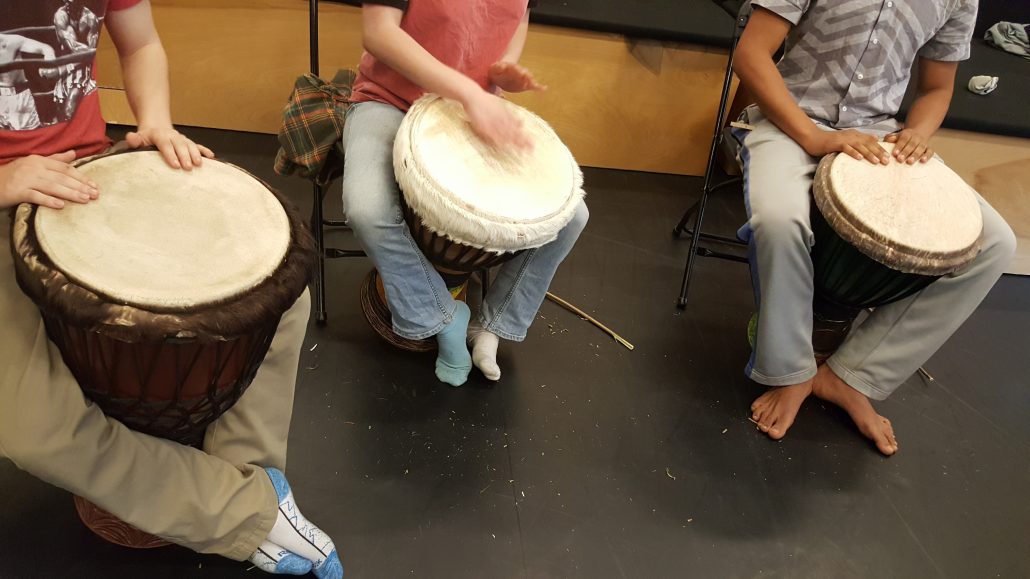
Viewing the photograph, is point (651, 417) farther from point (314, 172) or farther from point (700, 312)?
point (314, 172)

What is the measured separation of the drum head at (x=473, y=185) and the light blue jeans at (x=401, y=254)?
0.12 meters

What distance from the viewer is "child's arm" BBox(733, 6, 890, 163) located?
1.86m

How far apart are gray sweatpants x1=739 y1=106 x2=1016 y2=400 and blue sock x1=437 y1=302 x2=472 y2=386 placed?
75 centimetres

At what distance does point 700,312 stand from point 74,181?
177 centimetres

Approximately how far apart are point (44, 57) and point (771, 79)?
1.61 meters

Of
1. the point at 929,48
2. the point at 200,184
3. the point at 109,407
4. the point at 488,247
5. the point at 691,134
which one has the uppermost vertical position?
the point at 929,48

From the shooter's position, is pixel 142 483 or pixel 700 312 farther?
pixel 700 312

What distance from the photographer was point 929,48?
199cm

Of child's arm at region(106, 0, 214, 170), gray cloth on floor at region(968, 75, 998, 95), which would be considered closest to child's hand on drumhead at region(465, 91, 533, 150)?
child's arm at region(106, 0, 214, 170)

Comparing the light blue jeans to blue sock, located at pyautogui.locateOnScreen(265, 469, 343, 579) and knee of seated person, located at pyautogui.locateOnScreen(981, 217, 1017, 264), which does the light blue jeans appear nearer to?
blue sock, located at pyautogui.locateOnScreen(265, 469, 343, 579)

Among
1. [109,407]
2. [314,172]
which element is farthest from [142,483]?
[314,172]

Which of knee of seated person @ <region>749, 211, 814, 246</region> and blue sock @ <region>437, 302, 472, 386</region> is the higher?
knee of seated person @ <region>749, 211, 814, 246</region>

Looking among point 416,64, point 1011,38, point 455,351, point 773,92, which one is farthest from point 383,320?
point 1011,38

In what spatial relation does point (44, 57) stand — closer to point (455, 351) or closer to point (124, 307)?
point (124, 307)
